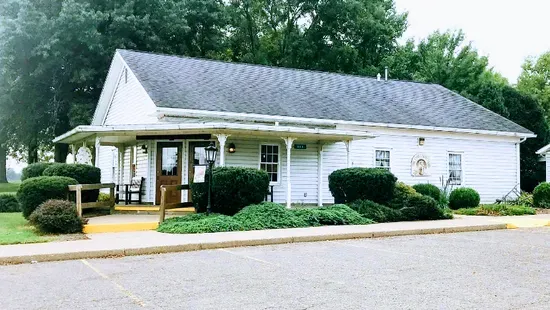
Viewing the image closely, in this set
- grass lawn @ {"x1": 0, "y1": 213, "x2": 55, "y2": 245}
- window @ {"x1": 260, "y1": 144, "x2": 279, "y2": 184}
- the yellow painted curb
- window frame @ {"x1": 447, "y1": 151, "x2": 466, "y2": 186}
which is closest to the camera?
grass lawn @ {"x1": 0, "y1": 213, "x2": 55, "y2": 245}

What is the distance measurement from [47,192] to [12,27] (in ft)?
61.0

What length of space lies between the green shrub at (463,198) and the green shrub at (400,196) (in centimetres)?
523

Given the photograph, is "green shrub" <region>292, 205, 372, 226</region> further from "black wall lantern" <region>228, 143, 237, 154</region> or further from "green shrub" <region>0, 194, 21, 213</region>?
"green shrub" <region>0, 194, 21, 213</region>

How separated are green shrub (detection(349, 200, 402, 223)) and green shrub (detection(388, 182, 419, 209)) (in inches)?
20.9

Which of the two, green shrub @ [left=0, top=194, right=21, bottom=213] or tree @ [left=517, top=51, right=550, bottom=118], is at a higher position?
tree @ [left=517, top=51, right=550, bottom=118]

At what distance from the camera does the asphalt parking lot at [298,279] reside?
573 cm

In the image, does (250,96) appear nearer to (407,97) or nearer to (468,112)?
(407,97)

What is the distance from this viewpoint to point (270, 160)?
18.7 metres

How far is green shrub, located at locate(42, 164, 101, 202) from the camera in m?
14.8

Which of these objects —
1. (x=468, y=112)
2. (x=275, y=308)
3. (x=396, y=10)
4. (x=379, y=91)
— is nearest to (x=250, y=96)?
(x=379, y=91)

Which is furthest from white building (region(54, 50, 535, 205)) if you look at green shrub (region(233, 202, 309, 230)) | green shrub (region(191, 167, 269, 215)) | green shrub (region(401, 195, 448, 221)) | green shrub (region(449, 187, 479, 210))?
green shrub (region(401, 195, 448, 221))

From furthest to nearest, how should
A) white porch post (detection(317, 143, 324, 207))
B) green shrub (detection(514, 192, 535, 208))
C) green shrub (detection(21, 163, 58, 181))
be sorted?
green shrub (detection(514, 192, 535, 208)) → white porch post (detection(317, 143, 324, 207)) → green shrub (detection(21, 163, 58, 181))

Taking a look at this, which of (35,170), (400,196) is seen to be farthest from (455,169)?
(35,170)

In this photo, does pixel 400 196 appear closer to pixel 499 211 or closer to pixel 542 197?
pixel 499 211
